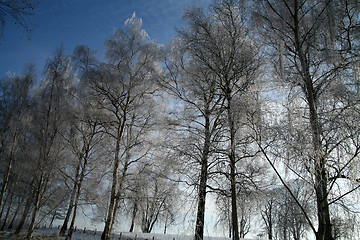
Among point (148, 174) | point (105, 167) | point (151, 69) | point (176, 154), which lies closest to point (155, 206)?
point (148, 174)

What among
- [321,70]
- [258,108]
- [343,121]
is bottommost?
[343,121]

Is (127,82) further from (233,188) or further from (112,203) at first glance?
(233,188)

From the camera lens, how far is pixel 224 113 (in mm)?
7344

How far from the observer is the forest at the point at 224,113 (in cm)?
382

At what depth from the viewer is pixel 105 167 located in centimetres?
1207

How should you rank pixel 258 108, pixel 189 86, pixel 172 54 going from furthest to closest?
pixel 172 54 → pixel 189 86 → pixel 258 108

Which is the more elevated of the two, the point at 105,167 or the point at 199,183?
the point at 105,167

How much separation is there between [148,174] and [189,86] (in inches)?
193

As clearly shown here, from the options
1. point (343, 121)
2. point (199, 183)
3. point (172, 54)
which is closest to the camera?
point (343, 121)

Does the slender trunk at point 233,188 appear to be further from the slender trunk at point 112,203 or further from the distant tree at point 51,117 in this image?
the distant tree at point 51,117

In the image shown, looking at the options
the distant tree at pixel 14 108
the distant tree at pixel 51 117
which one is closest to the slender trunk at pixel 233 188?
the distant tree at pixel 51 117

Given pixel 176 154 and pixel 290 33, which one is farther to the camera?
pixel 176 154

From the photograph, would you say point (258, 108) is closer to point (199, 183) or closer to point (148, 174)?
point (199, 183)

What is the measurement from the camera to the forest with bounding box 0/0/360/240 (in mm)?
3820
